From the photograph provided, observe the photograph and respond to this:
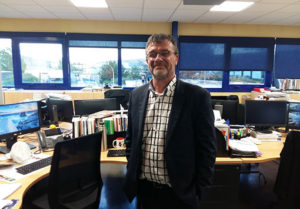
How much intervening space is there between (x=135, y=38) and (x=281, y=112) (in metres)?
3.96

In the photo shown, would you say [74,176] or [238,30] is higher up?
[238,30]

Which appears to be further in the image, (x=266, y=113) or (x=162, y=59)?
(x=266, y=113)

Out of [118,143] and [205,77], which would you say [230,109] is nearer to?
[118,143]

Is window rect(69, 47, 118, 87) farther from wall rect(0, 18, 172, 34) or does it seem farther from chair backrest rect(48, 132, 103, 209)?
chair backrest rect(48, 132, 103, 209)

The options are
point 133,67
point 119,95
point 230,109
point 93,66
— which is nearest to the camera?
point 230,109

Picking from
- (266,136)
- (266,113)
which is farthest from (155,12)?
(266,136)

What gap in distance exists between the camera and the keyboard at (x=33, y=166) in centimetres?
156

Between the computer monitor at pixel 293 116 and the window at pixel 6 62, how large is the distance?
6233mm

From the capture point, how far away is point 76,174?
4.89 ft

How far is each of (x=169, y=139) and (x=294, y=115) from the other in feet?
7.27

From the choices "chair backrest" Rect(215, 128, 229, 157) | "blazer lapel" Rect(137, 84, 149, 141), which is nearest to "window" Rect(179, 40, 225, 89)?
"chair backrest" Rect(215, 128, 229, 157)

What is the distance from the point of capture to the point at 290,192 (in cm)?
176

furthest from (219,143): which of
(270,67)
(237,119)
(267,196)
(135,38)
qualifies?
(270,67)

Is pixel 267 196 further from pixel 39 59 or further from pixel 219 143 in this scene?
pixel 39 59
